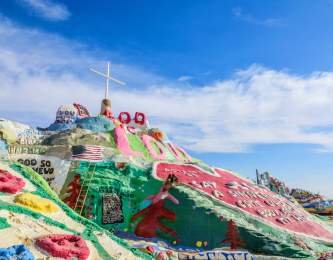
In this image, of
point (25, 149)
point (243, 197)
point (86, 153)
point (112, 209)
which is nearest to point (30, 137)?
point (25, 149)

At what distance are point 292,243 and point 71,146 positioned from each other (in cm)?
1487

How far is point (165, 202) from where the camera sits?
2105cm

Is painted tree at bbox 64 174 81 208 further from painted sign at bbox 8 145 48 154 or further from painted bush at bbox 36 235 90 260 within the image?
painted bush at bbox 36 235 90 260

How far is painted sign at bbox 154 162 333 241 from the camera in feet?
74.2

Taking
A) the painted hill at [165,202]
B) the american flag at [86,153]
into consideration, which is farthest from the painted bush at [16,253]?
the american flag at [86,153]

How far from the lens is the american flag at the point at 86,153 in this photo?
A: 888 inches

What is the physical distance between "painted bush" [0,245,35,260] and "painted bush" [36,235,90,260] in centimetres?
76

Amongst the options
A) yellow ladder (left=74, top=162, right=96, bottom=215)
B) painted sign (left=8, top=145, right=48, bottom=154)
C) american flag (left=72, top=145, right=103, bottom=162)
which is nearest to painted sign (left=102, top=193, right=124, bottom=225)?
yellow ladder (left=74, top=162, right=96, bottom=215)

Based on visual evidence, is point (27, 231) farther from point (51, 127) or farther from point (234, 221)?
point (51, 127)

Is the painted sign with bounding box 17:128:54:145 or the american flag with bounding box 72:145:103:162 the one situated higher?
the painted sign with bounding box 17:128:54:145

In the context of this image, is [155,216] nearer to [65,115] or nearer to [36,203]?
[36,203]

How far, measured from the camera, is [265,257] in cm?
1762

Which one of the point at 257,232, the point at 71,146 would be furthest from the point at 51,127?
the point at 257,232

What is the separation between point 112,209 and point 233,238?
23.0ft
